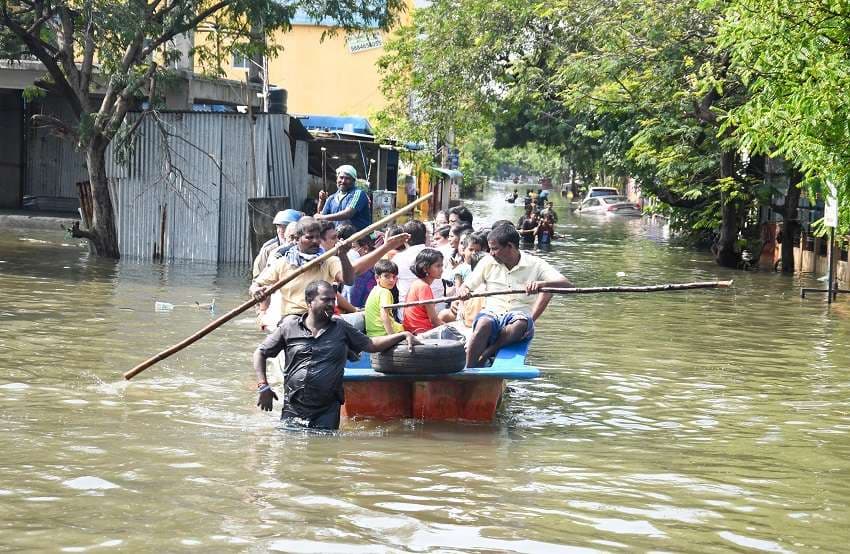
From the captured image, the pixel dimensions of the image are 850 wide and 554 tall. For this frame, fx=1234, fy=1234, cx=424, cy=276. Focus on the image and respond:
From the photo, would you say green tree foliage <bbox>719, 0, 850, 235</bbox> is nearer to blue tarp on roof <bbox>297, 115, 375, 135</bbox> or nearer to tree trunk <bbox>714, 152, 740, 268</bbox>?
tree trunk <bbox>714, 152, 740, 268</bbox>

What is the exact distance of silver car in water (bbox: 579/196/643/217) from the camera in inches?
2363

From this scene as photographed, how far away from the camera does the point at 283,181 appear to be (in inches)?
941

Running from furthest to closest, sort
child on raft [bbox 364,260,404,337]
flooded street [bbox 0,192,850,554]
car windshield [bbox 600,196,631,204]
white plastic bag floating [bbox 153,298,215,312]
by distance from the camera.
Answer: car windshield [bbox 600,196,631,204], white plastic bag floating [bbox 153,298,215,312], child on raft [bbox 364,260,404,337], flooded street [bbox 0,192,850,554]

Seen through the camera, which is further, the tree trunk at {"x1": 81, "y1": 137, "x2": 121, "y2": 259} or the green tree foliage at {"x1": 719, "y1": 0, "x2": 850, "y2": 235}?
the tree trunk at {"x1": 81, "y1": 137, "x2": 121, "y2": 259}

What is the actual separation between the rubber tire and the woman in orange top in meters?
1.36

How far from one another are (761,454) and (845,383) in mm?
3983

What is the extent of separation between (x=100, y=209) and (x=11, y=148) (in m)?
11.9

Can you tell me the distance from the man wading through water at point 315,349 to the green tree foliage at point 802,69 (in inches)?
296

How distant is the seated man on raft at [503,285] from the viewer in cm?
1026

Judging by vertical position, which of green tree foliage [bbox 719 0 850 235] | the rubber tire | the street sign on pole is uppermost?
green tree foliage [bbox 719 0 850 235]

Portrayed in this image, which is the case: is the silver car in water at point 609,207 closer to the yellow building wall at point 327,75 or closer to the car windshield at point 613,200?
the car windshield at point 613,200

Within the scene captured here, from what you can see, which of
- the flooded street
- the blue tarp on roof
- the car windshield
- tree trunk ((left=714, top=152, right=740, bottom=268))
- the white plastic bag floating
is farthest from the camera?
the car windshield

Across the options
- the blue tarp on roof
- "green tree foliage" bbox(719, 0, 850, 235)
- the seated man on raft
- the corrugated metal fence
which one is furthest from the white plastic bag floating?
the blue tarp on roof

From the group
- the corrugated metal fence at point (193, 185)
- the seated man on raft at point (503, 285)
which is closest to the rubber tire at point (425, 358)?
the seated man on raft at point (503, 285)
